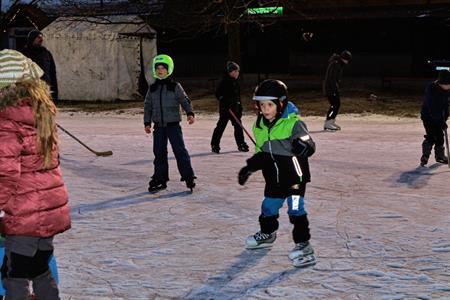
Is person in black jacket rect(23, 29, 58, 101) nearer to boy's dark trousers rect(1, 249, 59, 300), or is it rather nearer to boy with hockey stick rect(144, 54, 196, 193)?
boy with hockey stick rect(144, 54, 196, 193)

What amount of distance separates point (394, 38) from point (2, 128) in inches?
995

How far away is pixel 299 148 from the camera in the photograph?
173 inches

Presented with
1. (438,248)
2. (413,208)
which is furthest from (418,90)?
(438,248)

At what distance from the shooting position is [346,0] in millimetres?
23078

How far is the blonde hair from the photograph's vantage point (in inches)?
123

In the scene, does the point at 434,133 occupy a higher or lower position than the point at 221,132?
higher

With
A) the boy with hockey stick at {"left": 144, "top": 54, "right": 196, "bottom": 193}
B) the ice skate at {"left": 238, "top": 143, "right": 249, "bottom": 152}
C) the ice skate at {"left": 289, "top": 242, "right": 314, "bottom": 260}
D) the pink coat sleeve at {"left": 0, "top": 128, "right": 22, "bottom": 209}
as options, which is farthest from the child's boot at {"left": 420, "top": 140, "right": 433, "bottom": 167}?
the pink coat sleeve at {"left": 0, "top": 128, "right": 22, "bottom": 209}

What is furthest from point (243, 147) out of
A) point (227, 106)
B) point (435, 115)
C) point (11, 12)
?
point (11, 12)

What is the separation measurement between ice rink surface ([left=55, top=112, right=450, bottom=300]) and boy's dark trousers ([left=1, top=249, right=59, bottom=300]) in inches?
29.4

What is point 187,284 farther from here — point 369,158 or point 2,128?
point 369,158

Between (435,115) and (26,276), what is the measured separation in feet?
21.8

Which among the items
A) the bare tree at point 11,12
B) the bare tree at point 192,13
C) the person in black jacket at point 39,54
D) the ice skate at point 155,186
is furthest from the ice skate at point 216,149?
the bare tree at point 11,12

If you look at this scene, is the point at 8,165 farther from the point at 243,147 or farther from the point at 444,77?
the point at 243,147

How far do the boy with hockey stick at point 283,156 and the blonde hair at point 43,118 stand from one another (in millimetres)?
1809
